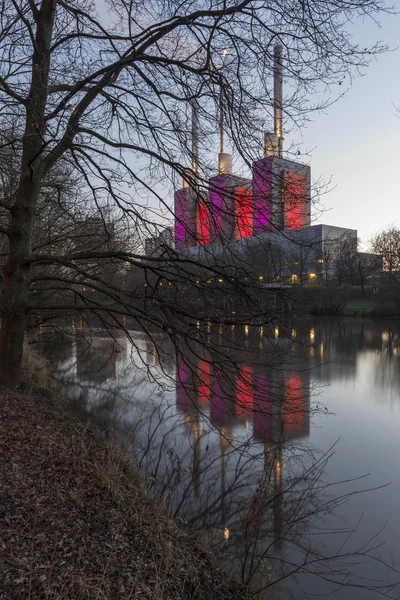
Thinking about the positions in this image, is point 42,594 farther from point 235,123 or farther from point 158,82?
point 158,82

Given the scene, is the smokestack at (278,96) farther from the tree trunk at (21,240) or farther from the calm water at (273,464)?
the tree trunk at (21,240)

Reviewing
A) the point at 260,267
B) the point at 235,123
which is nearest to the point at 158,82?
the point at 235,123

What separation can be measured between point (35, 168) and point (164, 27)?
9.44ft

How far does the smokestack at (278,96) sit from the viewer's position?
527cm

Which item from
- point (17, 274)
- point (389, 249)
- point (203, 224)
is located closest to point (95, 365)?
point (17, 274)

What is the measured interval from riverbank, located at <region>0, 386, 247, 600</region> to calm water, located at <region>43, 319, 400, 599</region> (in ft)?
2.59

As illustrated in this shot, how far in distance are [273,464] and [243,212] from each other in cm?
323

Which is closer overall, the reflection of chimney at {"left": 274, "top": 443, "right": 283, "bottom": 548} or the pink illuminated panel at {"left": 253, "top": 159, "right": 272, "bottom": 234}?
the pink illuminated panel at {"left": 253, "top": 159, "right": 272, "bottom": 234}

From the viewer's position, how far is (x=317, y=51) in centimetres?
514

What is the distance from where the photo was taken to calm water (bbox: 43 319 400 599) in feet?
16.5

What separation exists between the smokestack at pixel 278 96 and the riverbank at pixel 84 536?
441 centimetres

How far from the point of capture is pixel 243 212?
5641 millimetres

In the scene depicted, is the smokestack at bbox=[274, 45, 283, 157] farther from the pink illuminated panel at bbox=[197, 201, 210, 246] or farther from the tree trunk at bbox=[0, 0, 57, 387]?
the tree trunk at bbox=[0, 0, 57, 387]

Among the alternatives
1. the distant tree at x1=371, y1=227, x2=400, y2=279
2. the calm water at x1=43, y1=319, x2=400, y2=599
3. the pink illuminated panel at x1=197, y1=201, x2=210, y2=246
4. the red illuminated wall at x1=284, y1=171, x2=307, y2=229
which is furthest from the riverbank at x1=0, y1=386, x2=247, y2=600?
the distant tree at x1=371, y1=227, x2=400, y2=279
